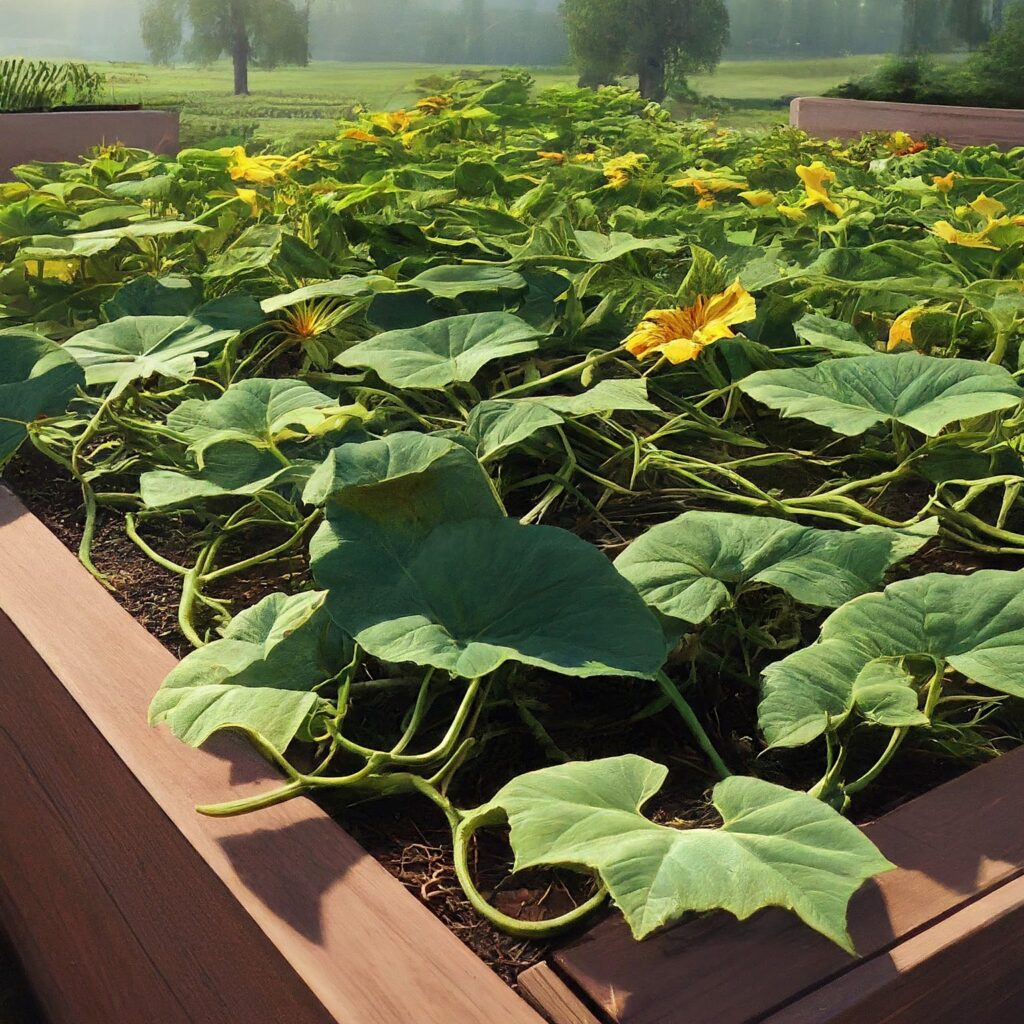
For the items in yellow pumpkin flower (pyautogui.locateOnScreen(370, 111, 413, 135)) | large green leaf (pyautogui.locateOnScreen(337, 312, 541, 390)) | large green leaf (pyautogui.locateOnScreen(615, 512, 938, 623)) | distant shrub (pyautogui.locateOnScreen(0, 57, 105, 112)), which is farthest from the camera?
distant shrub (pyautogui.locateOnScreen(0, 57, 105, 112))

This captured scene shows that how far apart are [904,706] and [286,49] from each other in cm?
1812

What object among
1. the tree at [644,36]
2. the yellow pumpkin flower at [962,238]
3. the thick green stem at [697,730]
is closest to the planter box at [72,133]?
the yellow pumpkin flower at [962,238]

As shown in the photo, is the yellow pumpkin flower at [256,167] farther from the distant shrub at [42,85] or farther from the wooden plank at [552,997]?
the distant shrub at [42,85]

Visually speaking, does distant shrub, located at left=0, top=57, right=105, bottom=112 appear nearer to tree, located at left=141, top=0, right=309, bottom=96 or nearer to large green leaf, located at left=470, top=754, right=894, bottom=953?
large green leaf, located at left=470, top=754, right=894, bottom=953

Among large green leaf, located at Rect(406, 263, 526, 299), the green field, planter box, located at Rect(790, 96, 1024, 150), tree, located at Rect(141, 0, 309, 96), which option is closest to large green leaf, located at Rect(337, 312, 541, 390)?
large green leaf, located at Rect(406, 263, 526, 299)

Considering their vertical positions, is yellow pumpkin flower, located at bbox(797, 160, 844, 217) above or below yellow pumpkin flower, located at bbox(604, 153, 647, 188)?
below

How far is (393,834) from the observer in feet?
2.08

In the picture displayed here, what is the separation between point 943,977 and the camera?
20.6 inches

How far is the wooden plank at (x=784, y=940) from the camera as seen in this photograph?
48cm

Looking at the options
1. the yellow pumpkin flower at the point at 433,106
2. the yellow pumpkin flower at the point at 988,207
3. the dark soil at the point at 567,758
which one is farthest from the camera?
the yellow pumpkin flower at the point at 433,106

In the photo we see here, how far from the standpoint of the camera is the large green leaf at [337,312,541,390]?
96 cm

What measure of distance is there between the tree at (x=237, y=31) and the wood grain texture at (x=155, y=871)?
1760 cm

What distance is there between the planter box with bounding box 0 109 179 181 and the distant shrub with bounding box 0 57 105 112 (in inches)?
68.7

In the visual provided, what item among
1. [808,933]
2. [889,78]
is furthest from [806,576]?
[889,78]
